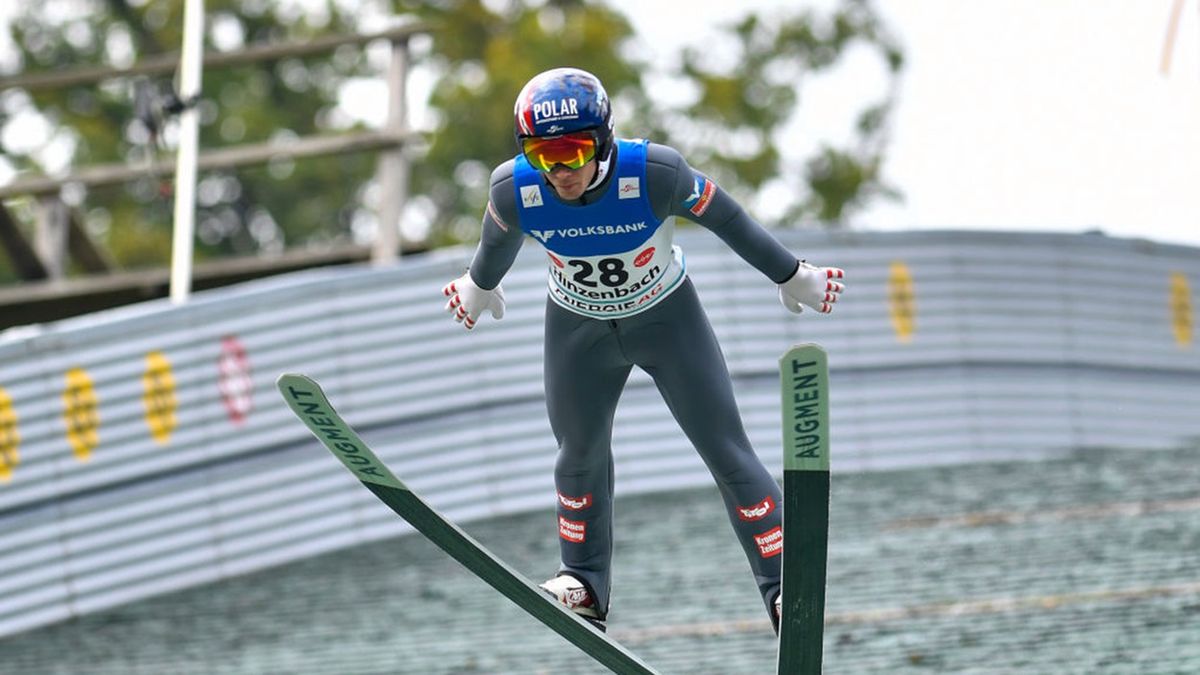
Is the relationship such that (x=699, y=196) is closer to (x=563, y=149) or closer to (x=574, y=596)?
(x=563, y=149)

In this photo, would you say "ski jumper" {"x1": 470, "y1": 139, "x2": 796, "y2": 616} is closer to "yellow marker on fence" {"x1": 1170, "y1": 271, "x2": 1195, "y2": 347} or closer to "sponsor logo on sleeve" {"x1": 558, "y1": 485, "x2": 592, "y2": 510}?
"sponsor logo on sleeve" {"x1": 558, "y1": 485, "x2": 592, "y2": 510}

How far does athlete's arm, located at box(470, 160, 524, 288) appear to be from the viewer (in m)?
4.52

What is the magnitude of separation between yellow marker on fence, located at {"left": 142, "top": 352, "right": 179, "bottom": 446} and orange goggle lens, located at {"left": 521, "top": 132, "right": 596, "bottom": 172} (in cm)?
537

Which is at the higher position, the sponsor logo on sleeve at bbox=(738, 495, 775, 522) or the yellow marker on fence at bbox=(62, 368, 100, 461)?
the yellow marker on fence at bbox=(62, 368, 100, 461)

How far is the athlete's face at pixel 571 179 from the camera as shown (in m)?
4.33

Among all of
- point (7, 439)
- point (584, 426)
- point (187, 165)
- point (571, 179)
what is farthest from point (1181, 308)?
point (571, 179)

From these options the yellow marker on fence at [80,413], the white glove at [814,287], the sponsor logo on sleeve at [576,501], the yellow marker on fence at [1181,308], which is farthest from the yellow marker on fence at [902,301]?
the white glove at [814,287]

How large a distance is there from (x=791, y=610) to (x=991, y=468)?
695cm

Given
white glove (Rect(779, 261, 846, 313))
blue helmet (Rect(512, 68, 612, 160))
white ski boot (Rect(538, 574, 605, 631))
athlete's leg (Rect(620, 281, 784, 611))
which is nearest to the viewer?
blue helmet (Rect(512, 68, 612, 160))

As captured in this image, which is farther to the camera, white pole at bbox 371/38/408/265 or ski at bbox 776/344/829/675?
white pole at bbox 371/38/408/265

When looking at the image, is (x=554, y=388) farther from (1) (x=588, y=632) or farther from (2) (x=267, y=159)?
(2) (x=267, y=159)

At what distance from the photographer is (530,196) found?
4477 millimetres

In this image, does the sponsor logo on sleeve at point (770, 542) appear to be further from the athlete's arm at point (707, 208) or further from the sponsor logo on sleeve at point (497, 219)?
the sponsor logo on sleeve at point (497, 219)

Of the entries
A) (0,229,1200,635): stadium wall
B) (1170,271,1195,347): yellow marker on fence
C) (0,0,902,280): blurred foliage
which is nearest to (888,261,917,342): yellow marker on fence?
(0,229,1200,635): stadium wall
